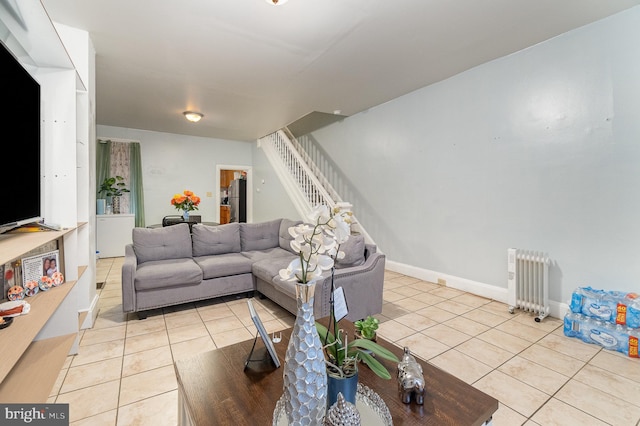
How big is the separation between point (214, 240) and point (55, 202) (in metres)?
1.81

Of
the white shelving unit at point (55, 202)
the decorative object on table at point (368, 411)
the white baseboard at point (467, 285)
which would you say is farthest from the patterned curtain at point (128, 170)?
the decorative object on table at point (368, 411)

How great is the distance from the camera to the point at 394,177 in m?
4.80

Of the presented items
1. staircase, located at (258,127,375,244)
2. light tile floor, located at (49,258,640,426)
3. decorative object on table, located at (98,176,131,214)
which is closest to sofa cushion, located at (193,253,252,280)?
light tile floor, located at (49,258,640,426)

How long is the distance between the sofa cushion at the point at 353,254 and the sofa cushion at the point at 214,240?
1.68 m

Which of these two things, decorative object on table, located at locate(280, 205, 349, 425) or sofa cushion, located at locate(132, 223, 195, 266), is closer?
decorative object on table, located at locate(280, 205, 349, 425)

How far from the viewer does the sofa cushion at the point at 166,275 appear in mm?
2883

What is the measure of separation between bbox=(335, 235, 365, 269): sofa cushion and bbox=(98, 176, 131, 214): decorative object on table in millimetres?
5603

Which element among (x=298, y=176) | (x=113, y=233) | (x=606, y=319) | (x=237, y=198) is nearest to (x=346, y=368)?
(x=606, y=319)

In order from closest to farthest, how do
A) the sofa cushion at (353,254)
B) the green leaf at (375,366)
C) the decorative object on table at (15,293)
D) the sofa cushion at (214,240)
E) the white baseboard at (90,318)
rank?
the green leaf at (375,366) < the decorative object on table at (15,293) < the white baseboard at (90,318) < the sofa cushion at (353,254) < the sofa cushion at (214,240)

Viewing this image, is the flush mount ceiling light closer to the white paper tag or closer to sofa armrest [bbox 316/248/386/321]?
sofa armrest [bbox 316/248/386/321]

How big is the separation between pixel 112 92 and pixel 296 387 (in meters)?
5.26

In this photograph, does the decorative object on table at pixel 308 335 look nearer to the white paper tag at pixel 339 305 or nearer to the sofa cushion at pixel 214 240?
the white paper tag at pixel 339 305

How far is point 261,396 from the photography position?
110 cm

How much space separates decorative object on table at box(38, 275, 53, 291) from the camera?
1.88 meters
